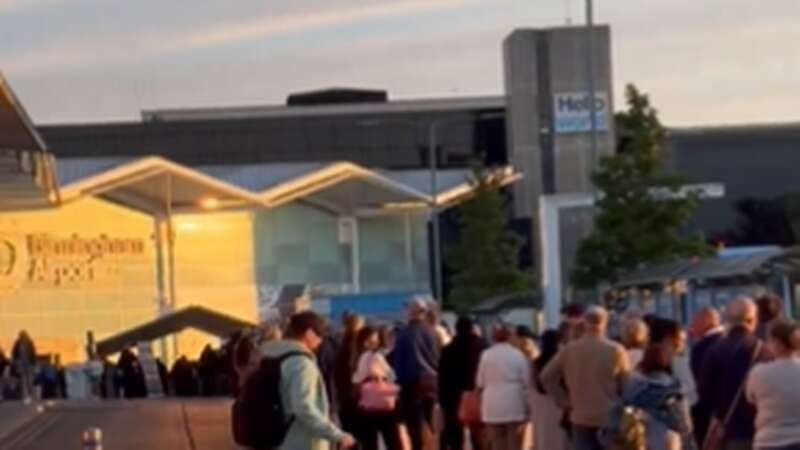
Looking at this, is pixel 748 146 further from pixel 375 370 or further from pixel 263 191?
pixel 375 370

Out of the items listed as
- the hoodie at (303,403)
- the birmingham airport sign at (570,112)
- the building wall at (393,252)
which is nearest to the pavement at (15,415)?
the hoodie at (303,403)

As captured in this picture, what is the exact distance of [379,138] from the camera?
111062 millimetres

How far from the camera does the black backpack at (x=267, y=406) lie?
13.3m

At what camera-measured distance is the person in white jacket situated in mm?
22438

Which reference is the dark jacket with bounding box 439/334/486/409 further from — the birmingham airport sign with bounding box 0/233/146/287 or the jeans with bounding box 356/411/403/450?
the birmingham airport sign with bounding box 0/233/146/287

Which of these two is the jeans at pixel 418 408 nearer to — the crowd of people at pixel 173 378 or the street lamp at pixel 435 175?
the crowd of people at pixel 173 378

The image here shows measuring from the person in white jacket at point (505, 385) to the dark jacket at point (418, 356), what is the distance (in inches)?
92.5

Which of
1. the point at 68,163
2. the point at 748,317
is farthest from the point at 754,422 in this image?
the point at 68,163

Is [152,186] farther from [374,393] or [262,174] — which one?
[374,393]

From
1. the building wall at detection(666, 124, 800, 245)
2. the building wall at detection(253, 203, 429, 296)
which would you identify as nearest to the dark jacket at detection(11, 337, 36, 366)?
the building wall at detection(253, 203, 429, 296)

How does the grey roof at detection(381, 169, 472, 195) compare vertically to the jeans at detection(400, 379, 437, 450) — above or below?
above

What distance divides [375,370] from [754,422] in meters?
7.92

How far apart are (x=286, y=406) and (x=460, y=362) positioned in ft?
35.8

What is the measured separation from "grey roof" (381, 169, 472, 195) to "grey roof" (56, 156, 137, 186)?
43.2 feet
